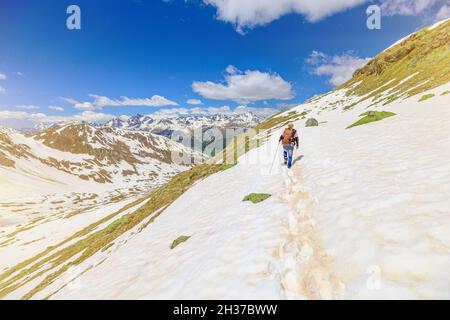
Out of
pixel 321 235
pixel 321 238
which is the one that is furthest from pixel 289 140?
pixel 321 238

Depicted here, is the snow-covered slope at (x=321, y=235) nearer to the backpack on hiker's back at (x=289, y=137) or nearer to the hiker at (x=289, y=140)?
the hiker at (x=289, y=140)

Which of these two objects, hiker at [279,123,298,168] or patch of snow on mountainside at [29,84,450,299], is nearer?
patch of snow on mountainside at [29,84,450,299]

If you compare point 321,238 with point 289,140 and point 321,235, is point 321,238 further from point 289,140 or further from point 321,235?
point 289,140

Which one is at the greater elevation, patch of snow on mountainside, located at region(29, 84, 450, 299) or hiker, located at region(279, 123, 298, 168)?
hiker, located at region(279, 123, 298, 168)

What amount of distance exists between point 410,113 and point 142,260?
76.8ft

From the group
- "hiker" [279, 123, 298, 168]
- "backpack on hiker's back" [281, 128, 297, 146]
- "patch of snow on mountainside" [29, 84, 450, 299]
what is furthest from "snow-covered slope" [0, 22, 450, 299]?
"backpack on hiker's back" [281, 128, 297, 146]

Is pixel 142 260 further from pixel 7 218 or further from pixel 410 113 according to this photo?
pixel 7 218

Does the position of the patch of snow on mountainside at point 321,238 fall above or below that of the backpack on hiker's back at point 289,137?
below

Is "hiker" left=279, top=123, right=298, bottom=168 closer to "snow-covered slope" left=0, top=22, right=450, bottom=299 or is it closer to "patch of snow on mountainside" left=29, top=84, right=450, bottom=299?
"snow-covered slope" left=0, top=22, right=450, bottom=299

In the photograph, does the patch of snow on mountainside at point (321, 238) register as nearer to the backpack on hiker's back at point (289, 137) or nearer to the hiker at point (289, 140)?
the hiker at point (289, 140)

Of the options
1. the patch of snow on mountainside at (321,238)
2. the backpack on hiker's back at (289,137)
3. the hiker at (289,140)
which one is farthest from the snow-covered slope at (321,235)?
the backpack on hiker's back at (289,137)

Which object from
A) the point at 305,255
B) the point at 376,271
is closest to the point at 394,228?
the point at 376,271

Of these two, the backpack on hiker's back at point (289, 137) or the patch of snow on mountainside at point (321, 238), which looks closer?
the patch of snow on mountainside at point (321, 238)
